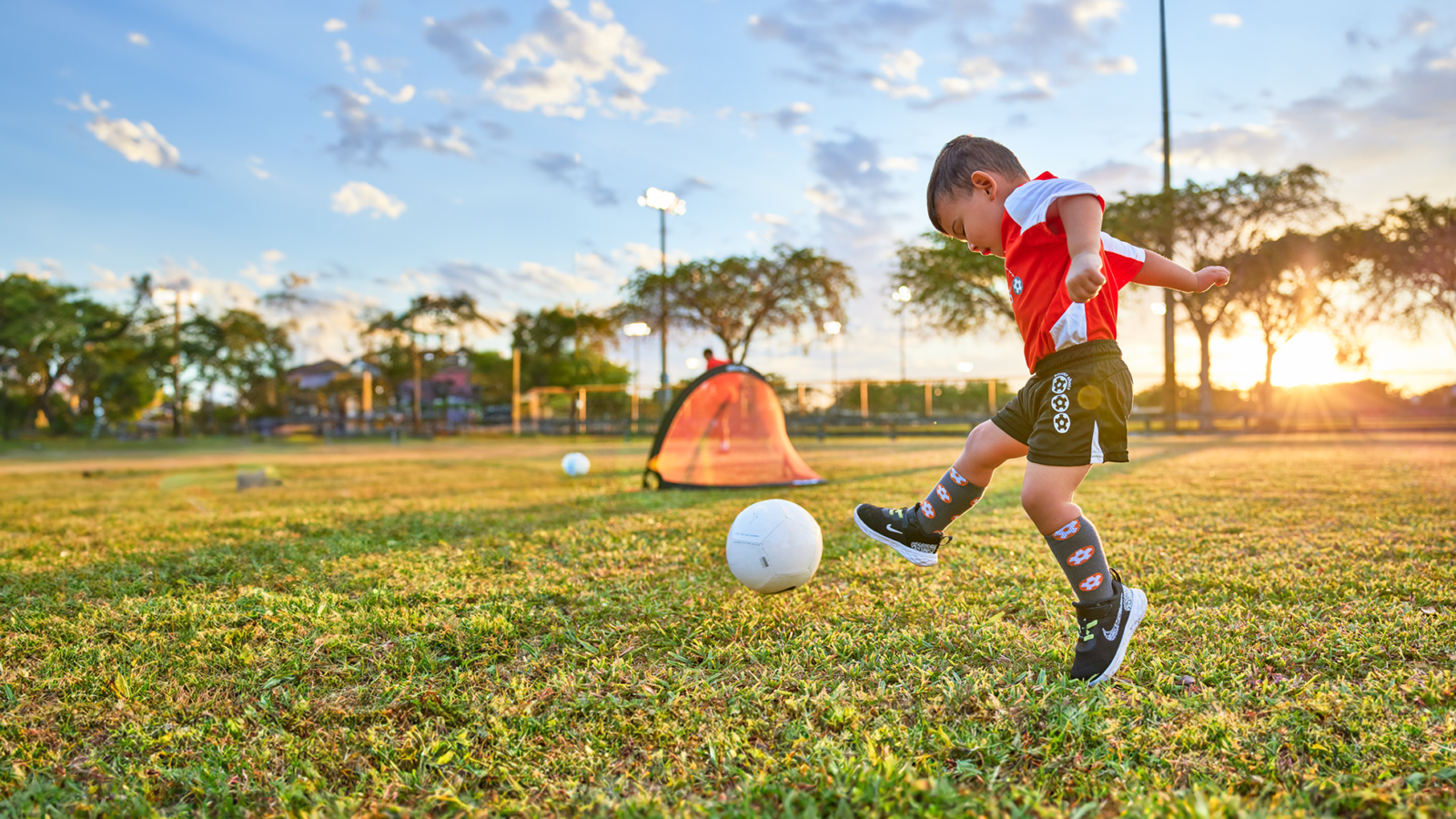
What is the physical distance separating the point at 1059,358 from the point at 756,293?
2947cm

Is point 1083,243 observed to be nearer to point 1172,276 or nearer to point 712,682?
point 1172,276

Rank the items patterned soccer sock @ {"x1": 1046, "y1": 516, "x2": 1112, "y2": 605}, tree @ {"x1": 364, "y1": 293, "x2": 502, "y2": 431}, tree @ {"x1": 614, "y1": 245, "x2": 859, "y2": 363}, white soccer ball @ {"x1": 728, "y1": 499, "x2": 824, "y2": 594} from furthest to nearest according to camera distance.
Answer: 1. tree @ {"x1": 364, "y1": 293, "x2": 502, "y2": 431}
2. tree @ {"x1": 614, "y1": 245, "x2": 859, "y2": 363}
3. white soccer ball @ {"x1": 728, "y1": 499, "x2": 824, "y2": 594}
4. patterned soccer sock @ {"x1": 1046, "y1": 516, "x2": 1112, "y2": 605}

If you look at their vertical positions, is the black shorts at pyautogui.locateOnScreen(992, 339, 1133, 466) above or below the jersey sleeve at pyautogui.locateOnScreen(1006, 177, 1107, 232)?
below

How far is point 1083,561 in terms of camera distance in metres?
2.29

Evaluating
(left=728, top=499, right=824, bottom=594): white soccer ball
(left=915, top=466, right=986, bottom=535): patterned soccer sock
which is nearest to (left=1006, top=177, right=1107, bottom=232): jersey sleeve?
(left=915, top=466, right=986, bottom=535): patterned soccer sock

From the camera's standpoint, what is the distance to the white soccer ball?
3051mm

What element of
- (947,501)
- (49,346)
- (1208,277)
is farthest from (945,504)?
(49,346)

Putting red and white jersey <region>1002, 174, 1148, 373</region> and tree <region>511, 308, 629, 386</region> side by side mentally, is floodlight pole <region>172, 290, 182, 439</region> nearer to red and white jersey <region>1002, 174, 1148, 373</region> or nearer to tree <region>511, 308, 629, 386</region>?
tree <region>511, 308, 629, 386</region>

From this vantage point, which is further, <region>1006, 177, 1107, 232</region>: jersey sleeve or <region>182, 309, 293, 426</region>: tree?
<region>182, 309, 293, 426</region>: tree

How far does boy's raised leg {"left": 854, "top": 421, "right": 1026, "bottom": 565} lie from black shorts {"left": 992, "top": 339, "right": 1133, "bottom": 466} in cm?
18

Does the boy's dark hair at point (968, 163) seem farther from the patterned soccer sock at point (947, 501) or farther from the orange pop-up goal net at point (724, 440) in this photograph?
the orange pop-up goal net at point (724, 440)

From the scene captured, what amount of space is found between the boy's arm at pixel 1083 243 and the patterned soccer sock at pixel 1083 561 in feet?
2.36

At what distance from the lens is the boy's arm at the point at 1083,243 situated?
2.04 m

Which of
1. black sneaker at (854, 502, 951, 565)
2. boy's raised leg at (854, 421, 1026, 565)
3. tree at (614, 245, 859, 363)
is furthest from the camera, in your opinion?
tree at (614, 245, 859, 363)
